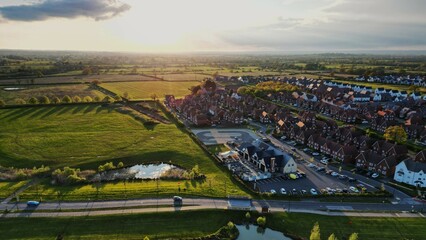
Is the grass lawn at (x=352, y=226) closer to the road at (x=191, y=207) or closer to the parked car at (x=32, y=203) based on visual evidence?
the road at (x=191, y=207)

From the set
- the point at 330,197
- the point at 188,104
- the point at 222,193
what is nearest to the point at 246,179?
the point at 222,193

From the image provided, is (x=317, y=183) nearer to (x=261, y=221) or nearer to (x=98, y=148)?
(x=261, y=221)

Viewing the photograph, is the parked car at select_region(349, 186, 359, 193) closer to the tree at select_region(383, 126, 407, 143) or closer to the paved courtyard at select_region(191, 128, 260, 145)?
the tree at select_region(383, 126, 407, 143)

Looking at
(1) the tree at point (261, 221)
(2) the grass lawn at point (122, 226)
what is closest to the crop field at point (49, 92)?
(2) the grass lawn at point (122, 226)

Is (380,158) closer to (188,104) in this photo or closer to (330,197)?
(330,197)

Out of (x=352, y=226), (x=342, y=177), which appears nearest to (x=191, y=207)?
(x=352, y=226)

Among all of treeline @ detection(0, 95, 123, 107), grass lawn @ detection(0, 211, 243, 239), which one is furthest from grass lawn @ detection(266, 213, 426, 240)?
treeline @ detection(0, 95, 123, 107)
